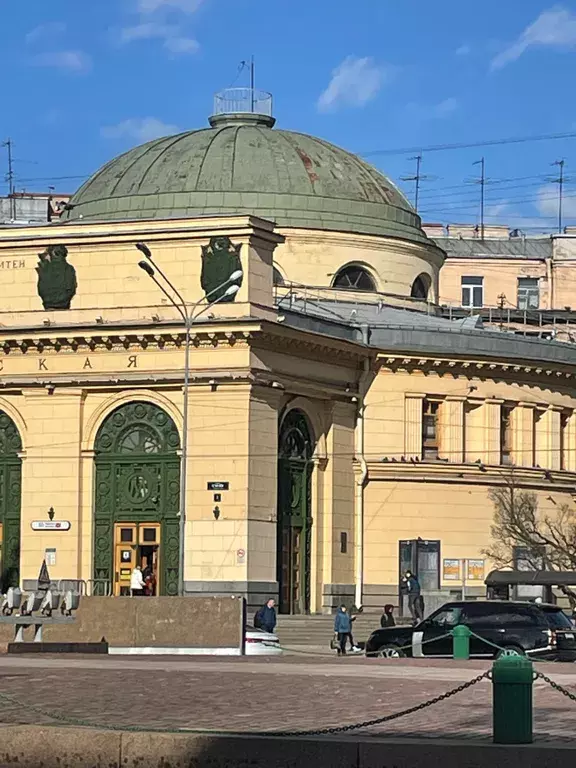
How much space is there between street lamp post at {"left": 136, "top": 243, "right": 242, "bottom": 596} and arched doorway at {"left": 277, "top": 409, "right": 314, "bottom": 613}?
4.16 metres

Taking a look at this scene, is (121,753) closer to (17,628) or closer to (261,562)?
(17,628)

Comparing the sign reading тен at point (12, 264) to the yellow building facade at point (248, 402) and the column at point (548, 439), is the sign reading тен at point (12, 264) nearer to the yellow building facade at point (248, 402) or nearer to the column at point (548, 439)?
the yellow building facade at point (248, 402)

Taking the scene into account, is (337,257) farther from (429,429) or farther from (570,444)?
(570,444)

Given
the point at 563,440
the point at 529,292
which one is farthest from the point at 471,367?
the point at 529,292

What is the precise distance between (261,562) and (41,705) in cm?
3419

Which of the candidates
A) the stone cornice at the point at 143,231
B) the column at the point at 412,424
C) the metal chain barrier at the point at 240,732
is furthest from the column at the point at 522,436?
the metal chain barrier at the point at 240,732

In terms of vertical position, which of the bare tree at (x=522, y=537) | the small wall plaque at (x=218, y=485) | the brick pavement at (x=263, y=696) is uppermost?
the small wall plaque at (x=218, y=485)

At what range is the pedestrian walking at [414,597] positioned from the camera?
58.4m

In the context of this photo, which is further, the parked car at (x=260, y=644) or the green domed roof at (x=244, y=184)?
the green domed roof at (x=244, y=184)

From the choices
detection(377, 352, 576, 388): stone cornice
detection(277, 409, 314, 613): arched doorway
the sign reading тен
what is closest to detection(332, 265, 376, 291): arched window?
detection(377, 352, 576, 388): stone cornice

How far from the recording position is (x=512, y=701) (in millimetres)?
18141

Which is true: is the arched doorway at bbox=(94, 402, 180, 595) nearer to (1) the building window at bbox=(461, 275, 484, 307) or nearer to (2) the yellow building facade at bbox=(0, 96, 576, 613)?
(2) the yellow building facade at bbox=(0, 96, 576, 613)

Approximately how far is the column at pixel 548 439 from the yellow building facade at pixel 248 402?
8 centimetres

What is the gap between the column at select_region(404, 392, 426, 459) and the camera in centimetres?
6494
